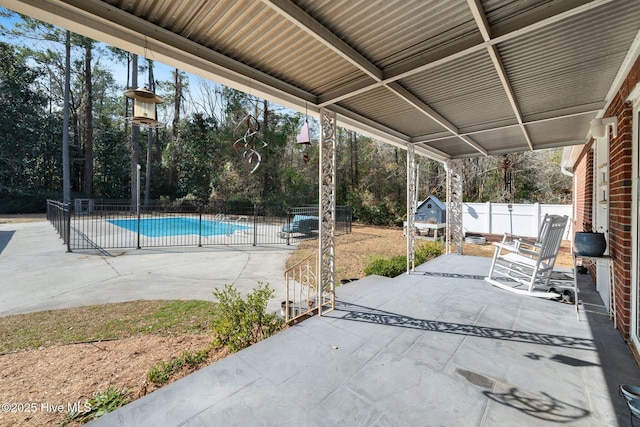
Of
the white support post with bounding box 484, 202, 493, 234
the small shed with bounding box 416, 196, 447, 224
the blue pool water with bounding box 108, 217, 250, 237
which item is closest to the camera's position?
Result: the white support post with bounding box 484, 202, 493, 234

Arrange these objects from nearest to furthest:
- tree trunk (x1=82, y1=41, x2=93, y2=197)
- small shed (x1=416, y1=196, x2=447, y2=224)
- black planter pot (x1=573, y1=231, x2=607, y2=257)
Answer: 1. black planter pot (x1=573, y1=231, x2=607, y2=257)
2. small shed (x1=416, y1=196, x2=447, y2=224)
3. tree trunk (x1=82, y1=41, x2=93, y2=197)

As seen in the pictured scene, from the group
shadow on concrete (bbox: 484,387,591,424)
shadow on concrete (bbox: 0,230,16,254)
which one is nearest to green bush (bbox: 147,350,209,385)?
shadow on concrete (bbox: 484,387,591,424)

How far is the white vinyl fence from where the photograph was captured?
A: 10.5m

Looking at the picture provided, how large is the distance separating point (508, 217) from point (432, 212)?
2.83m

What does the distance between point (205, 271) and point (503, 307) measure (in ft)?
18.3

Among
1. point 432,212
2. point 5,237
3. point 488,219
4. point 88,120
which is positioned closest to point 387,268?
point 432,212

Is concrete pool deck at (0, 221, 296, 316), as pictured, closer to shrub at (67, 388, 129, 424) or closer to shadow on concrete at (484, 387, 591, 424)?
shrub at (67, 388, 129, 424)

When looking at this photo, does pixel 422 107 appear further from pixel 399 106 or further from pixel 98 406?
pixel 98 406

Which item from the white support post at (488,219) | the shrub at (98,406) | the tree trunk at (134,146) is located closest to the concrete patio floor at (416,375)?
the shrub at (98,406)

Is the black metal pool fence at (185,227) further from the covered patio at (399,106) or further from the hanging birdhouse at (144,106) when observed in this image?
the covered patio at (399,106)

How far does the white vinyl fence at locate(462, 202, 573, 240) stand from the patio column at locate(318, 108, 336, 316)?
400 inches

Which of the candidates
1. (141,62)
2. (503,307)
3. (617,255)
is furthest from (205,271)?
(141,62)

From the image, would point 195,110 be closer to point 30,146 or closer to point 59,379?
point 30,146

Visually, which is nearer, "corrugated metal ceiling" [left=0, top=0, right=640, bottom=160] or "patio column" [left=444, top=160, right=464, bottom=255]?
"corrugated metal ceiling" [left=0, top=0, right=640, bottom=160]
